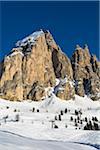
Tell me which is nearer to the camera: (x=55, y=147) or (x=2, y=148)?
(x=2, y=148)

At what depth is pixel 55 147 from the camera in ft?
35.1

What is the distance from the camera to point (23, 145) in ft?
33.2

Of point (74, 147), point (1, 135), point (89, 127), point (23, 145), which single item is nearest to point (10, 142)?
point (23, 145)

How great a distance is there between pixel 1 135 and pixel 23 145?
1232 mm

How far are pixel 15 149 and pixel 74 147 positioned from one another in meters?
2.30

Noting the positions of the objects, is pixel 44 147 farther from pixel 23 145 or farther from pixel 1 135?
pixel 1 135

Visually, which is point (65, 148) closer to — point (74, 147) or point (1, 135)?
point (74, 147)

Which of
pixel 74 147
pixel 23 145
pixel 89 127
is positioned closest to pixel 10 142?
pixel 23 145

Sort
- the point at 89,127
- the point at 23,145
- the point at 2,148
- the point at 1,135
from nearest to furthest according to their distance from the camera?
1. the point at 2,148
2. the point at 23,145
3. the point at 1,135
4. the point at 89,127

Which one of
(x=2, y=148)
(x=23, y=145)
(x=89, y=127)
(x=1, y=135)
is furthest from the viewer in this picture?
(x=89, y=127)

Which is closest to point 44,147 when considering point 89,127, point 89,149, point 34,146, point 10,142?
point 34,146

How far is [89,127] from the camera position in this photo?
534 ft

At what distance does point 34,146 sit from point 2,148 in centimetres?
131

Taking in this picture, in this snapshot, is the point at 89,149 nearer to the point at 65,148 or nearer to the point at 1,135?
the point at 65,148
